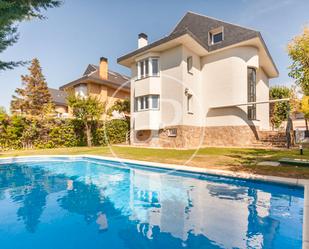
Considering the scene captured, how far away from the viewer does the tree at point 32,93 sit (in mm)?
34406

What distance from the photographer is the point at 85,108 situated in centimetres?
1888

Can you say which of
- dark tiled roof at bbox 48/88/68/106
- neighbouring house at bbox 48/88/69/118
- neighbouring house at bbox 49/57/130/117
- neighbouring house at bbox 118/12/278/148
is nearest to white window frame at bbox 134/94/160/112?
neighbouring house at bbox 118/12/278/148

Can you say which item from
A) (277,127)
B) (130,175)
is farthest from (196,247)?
(277,127)

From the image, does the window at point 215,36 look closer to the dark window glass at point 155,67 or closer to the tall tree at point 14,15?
the dark window glass at point 155,67

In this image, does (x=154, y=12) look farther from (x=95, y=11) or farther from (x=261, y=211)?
(x=261, y=211)

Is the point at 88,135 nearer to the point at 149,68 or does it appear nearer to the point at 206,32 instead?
the point at 149,68

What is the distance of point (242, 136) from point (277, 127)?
13.1 m

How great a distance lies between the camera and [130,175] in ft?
30.2

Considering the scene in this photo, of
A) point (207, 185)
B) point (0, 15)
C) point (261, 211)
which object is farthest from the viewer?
point (207, 185)

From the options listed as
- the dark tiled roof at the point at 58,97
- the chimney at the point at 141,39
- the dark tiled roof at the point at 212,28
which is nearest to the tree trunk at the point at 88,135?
the chimney at the point at 141,39

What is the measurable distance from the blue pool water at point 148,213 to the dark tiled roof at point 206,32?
493 inches

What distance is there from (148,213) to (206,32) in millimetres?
19500

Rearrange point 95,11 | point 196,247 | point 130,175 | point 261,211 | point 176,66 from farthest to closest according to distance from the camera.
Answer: point 176,66
point 95,11
point 130,175
point 261,211
point 196,247

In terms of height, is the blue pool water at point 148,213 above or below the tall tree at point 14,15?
below
